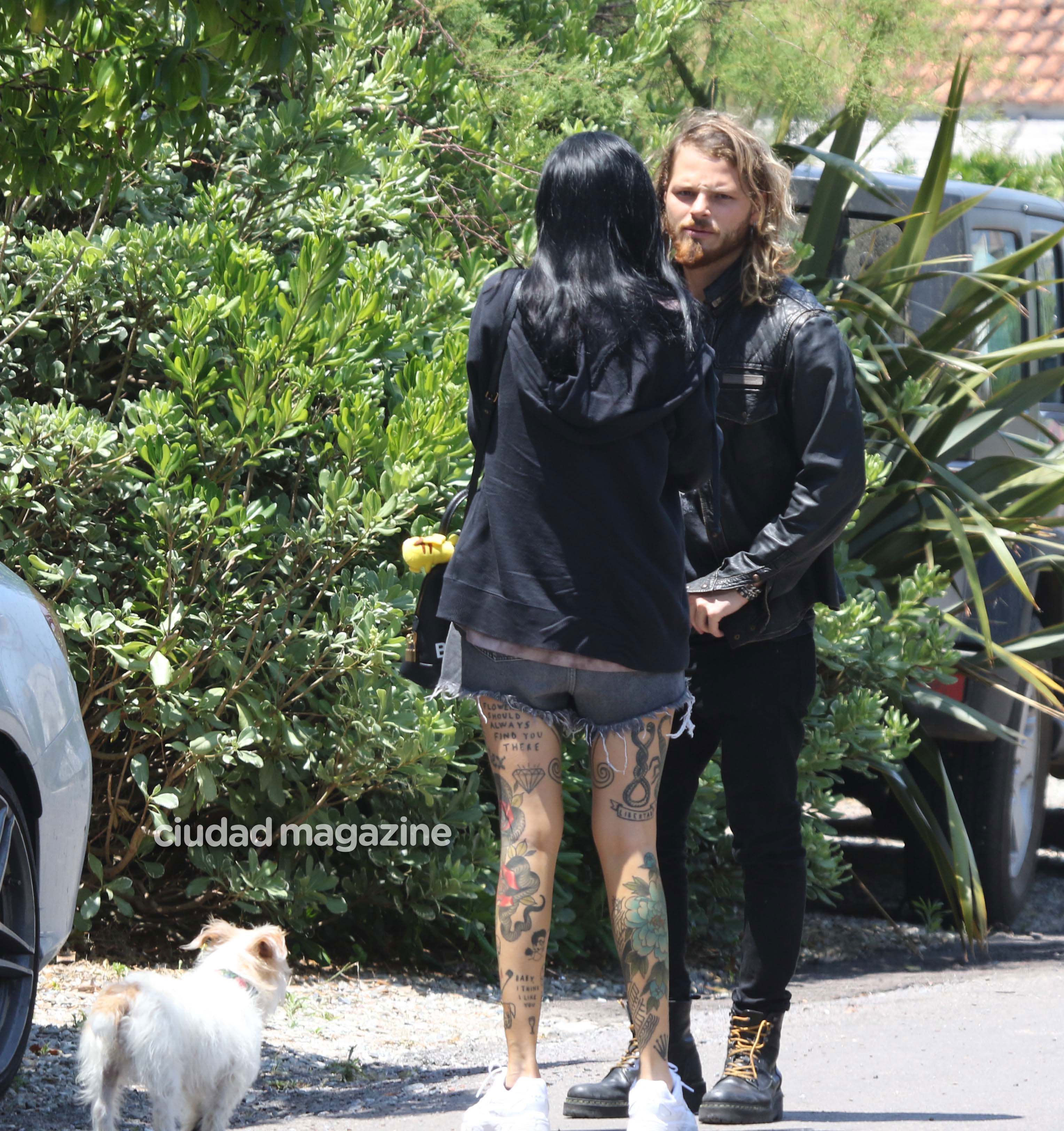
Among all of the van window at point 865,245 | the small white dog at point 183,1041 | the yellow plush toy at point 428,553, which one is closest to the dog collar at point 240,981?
the small white dog at point 183,1041

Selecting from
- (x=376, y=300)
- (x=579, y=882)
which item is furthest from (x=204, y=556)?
(x=579, y=882)

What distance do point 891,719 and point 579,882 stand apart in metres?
1.16

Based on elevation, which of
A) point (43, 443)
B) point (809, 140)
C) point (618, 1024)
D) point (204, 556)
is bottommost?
point (618, 1024)

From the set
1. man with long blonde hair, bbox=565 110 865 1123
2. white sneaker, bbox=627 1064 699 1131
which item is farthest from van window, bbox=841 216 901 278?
white sneaker, bbox=627 1064 699 1131

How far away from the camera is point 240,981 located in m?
3.53

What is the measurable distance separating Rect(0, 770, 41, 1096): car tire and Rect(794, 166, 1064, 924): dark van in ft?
11.3

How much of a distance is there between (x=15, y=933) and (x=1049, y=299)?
5569 mm

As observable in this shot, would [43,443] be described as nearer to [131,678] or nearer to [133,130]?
[131,678]

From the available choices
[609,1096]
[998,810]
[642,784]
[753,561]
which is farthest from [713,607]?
[998,810]

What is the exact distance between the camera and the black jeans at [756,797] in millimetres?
3555

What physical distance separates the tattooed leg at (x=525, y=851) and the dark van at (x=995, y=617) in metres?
3.11

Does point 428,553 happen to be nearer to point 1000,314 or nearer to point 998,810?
point 998,810

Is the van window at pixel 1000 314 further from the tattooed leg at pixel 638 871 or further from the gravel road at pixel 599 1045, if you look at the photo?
the tattooed leg at pixel 638 871

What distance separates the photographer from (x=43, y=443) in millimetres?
4438
